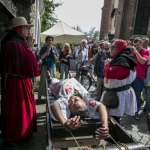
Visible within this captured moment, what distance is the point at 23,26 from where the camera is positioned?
231 cm

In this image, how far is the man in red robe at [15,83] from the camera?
2.08 m

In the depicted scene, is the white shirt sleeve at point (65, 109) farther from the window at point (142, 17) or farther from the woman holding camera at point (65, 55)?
the window at point (142, 17)

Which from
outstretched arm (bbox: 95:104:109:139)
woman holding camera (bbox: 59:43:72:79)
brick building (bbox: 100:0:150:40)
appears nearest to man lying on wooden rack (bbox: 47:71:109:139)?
outstretched arm (bbox: 95:104:109:139)

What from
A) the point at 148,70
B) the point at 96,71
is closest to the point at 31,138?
the point at 96,71

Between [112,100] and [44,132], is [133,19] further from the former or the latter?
[44,132]

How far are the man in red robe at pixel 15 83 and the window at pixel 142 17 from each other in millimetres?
12176

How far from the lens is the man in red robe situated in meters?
2.08

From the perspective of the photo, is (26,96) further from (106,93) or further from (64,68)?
(64,68)

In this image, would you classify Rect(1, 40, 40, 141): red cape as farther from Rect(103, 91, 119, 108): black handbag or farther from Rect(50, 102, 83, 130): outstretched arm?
Rect(103, 91, 119, 108): black handbag

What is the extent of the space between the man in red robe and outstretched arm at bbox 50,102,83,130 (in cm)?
65

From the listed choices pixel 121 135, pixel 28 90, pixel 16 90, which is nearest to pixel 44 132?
pixel 28 90

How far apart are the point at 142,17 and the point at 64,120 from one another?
42.6 ft

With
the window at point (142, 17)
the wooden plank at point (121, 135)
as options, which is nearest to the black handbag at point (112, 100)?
A: the wooden plank at point (121, 135)

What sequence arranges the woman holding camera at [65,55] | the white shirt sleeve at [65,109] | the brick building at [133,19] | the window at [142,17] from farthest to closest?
the brick building at [133,19]
the window at [142,17]
the woman holding camera at [65,55]
the white shirt sleeve at [65,109]
